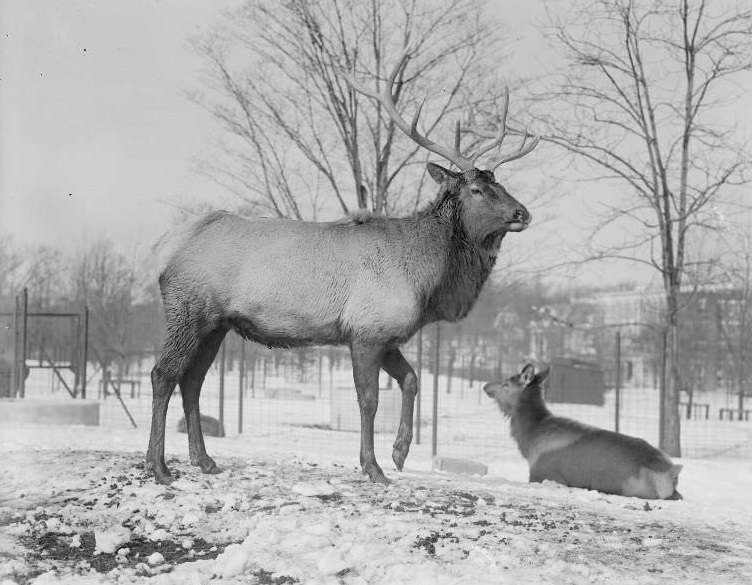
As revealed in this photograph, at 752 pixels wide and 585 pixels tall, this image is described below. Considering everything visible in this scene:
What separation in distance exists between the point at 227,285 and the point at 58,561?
2.30 metres

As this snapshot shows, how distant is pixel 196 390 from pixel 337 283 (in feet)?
4.70

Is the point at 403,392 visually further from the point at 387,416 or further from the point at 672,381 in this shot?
the point at 387,416

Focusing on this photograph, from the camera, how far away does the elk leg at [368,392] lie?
576cm

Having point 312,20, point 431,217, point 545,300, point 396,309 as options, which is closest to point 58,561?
point 396,309

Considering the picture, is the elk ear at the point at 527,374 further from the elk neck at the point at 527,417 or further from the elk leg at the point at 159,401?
the elk leg at the point at 159,401

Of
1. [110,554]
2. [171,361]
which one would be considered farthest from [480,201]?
[110,554]

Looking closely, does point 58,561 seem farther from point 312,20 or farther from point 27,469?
point 312,20

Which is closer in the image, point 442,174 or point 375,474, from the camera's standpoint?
point 375,474

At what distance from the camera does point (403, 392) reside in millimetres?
6133

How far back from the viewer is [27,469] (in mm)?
6191

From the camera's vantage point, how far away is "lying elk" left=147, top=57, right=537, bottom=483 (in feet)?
19.1

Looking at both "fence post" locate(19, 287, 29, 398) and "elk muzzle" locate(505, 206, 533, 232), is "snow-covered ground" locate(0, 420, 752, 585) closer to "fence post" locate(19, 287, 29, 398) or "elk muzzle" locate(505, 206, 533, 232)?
"elk muzzle" locate(505, 206, 533, 232)

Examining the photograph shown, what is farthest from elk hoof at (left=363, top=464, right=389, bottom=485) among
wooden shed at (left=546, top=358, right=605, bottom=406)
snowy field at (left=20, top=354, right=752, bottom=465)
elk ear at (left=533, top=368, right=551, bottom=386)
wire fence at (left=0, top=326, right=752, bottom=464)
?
wooden shed at (left=546, top=358, right=605, bottom=406)

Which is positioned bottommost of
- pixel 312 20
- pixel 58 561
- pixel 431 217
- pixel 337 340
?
pixel 58 561
